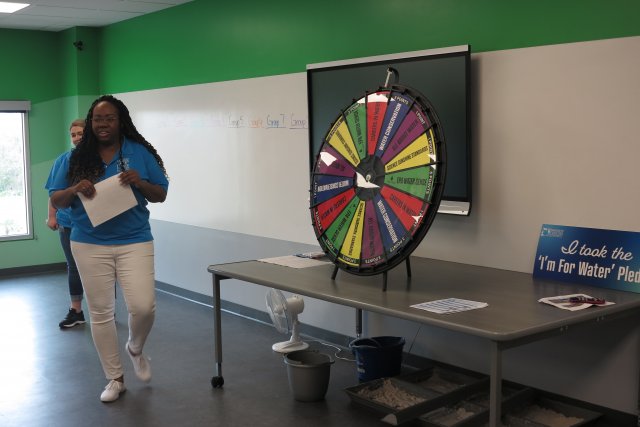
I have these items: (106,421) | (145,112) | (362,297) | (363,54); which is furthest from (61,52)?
(362,297)

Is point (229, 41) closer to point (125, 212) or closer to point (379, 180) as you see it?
point (125, 212)

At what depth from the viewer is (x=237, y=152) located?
582cm

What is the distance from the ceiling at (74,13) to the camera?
6.36 meters

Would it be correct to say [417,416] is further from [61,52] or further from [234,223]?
[61,52]

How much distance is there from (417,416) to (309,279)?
0.82 meters

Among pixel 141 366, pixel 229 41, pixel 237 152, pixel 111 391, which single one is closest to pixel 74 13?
pixel 229 41

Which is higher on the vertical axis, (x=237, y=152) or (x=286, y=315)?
(x=237, y=152)

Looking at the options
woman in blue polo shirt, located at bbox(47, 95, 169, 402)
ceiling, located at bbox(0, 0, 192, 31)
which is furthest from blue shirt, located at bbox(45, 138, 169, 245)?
ceiling, located at bbox(0, 0, 192, 31)

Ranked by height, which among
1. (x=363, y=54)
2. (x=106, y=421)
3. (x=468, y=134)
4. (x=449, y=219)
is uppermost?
(x=363, y=54)

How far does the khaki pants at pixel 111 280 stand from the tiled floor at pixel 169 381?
398mm

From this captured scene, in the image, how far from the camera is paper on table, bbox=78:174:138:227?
3764 millimetres

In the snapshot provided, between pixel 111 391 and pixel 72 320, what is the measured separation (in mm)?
1823

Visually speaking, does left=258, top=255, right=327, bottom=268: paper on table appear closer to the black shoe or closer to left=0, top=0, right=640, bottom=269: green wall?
left=0, top=0, right=640, bottom=269: green wall

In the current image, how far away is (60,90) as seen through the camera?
324 inches
